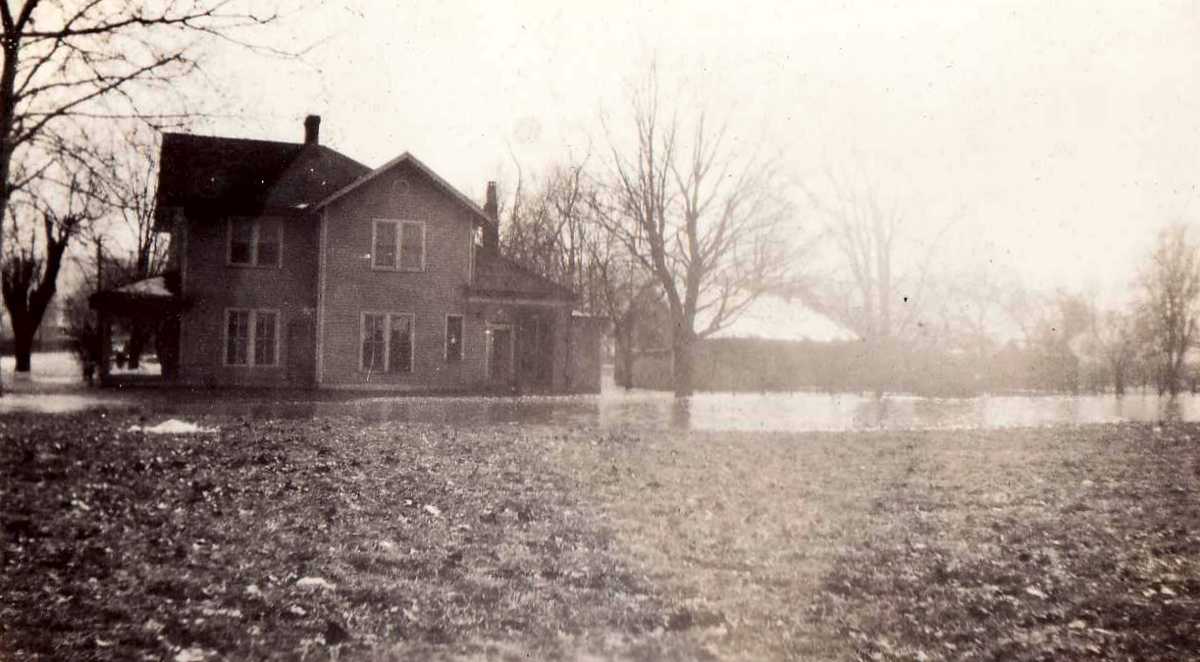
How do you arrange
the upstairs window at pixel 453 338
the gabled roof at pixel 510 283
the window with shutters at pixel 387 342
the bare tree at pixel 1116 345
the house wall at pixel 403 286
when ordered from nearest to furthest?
the house wall at pixel 403 286 → the window with shutters at pixel 387 342 → the upstairs window at pixel 453 338 → the gabled roof at pixel 510 283 → the bare tree at pixel 1116 345

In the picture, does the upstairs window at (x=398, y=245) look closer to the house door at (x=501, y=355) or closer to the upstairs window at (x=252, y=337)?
the upstairs window at (x=252, y=337)

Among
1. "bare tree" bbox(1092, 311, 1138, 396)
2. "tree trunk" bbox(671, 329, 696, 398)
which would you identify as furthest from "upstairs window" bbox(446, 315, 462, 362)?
"bare tree" bbox(1092, 311, 1138, 396)

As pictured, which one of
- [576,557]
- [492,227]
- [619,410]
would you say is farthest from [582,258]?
[576,557]

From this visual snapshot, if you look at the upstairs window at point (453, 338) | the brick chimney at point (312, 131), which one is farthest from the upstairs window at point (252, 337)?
the brick chimney at point (312, 131)

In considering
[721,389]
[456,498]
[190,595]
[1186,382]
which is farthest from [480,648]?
[1186,382]

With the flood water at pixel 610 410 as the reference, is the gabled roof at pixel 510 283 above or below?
above

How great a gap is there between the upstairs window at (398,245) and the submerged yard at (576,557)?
59.6 ft

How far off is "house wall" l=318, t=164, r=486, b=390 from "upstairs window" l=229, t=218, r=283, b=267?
5.84 feet

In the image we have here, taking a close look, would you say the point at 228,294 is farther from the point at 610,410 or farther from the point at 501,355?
the point at 610,410

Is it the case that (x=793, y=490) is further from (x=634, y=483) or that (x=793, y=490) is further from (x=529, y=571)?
(x=529, y=571)

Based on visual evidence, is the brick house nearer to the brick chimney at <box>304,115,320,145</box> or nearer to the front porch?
the front porch

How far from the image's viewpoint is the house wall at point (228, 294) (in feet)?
92.2

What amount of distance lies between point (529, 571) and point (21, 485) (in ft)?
16.8

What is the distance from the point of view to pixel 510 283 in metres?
31.2
